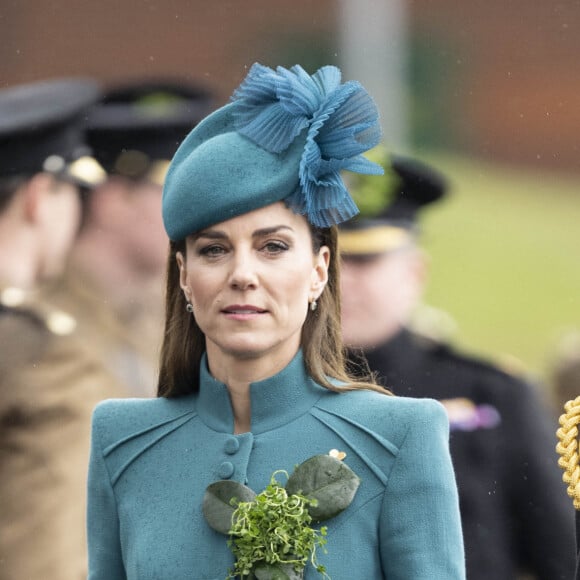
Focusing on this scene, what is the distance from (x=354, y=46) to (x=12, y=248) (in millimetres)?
1444

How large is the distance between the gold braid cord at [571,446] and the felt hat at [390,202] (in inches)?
125

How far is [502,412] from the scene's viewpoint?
735cm

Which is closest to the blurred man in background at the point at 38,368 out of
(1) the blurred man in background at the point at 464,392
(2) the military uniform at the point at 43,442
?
(2) the military uniform at the point at 43,442

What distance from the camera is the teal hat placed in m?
3.78

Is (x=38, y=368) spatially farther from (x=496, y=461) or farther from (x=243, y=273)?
(x=243, y=273)

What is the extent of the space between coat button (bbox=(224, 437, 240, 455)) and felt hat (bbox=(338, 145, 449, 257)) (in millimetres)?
3172

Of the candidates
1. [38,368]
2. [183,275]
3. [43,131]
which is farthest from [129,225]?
[183,275]

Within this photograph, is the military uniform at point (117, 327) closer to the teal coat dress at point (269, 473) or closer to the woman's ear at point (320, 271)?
the teal coat dress at point (269, 473)

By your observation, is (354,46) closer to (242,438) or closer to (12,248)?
(12,248)

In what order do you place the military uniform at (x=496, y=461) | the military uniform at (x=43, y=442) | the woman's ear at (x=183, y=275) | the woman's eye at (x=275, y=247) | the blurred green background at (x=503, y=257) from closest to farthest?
the woman's eye at (x=275, y=247), the woman's ear at (x=183, y=275), the military uniform at (x=43, y=442), the military uniform at (x=496, y=461), the blurred green background at (x=503, y=257)

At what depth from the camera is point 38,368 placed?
6.57 metres

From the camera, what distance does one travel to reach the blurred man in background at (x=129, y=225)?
24.1 feet

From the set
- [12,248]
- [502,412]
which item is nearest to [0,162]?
[12,248]

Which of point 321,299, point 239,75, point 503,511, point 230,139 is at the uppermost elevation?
point 230,139
